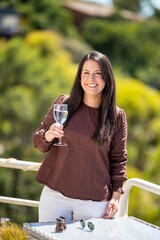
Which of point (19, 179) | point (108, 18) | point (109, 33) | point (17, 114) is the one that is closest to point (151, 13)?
point (108, 18)

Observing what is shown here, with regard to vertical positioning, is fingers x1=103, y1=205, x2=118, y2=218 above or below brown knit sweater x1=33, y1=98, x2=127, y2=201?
below

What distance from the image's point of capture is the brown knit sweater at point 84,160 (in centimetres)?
268

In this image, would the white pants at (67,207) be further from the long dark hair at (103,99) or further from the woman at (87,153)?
the long dark hair at (103,99)

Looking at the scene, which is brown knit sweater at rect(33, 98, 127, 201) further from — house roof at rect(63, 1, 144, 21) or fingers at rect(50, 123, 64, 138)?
house roof at rect(63, 1, 144, 21)

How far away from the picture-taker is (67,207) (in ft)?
8.85

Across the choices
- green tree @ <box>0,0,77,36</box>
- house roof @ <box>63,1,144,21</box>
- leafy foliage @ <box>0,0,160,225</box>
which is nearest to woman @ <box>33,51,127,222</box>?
leafy foliage @ <box>0,0,160,225</box>

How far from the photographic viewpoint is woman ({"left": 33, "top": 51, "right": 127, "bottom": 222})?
105 inches

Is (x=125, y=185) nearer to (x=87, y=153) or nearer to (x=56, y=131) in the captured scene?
(x=87, y=153)

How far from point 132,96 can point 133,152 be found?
3.36 metres

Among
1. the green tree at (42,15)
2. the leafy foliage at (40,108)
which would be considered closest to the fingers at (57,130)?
the leafy foliage at (40,108)

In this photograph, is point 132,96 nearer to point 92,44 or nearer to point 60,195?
point 60,195

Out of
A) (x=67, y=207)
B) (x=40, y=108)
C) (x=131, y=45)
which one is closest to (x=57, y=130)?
(x=67, y=207)

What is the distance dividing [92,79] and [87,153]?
0.29 meters

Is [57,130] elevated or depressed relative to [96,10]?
elevated
